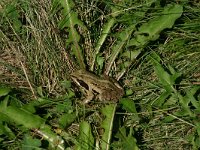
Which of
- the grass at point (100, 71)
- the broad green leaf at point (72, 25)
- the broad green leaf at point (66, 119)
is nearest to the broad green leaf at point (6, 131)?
the grass at point (100, 71)

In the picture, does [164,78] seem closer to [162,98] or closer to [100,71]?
[162,98]

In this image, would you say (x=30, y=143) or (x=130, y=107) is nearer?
(x=30, y=143)

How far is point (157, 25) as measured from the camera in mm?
3717

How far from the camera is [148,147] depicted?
3.70 metres

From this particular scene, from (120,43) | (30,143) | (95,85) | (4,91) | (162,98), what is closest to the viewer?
(30,143)

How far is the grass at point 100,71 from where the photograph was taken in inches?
141

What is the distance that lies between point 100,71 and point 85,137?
706 mm

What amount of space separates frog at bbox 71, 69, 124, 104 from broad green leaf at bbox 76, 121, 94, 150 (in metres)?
0.28

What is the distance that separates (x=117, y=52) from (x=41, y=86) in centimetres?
79

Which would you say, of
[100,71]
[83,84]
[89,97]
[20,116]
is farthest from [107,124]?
[20,116]

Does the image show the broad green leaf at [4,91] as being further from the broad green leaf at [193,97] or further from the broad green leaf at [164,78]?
the broad green leaf at [193,97]

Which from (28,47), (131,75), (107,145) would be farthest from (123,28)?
(107,145)

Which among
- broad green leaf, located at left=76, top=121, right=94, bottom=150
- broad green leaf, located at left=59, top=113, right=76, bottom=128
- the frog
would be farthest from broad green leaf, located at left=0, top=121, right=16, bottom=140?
the frog

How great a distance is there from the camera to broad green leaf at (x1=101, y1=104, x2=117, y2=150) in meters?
3.51
